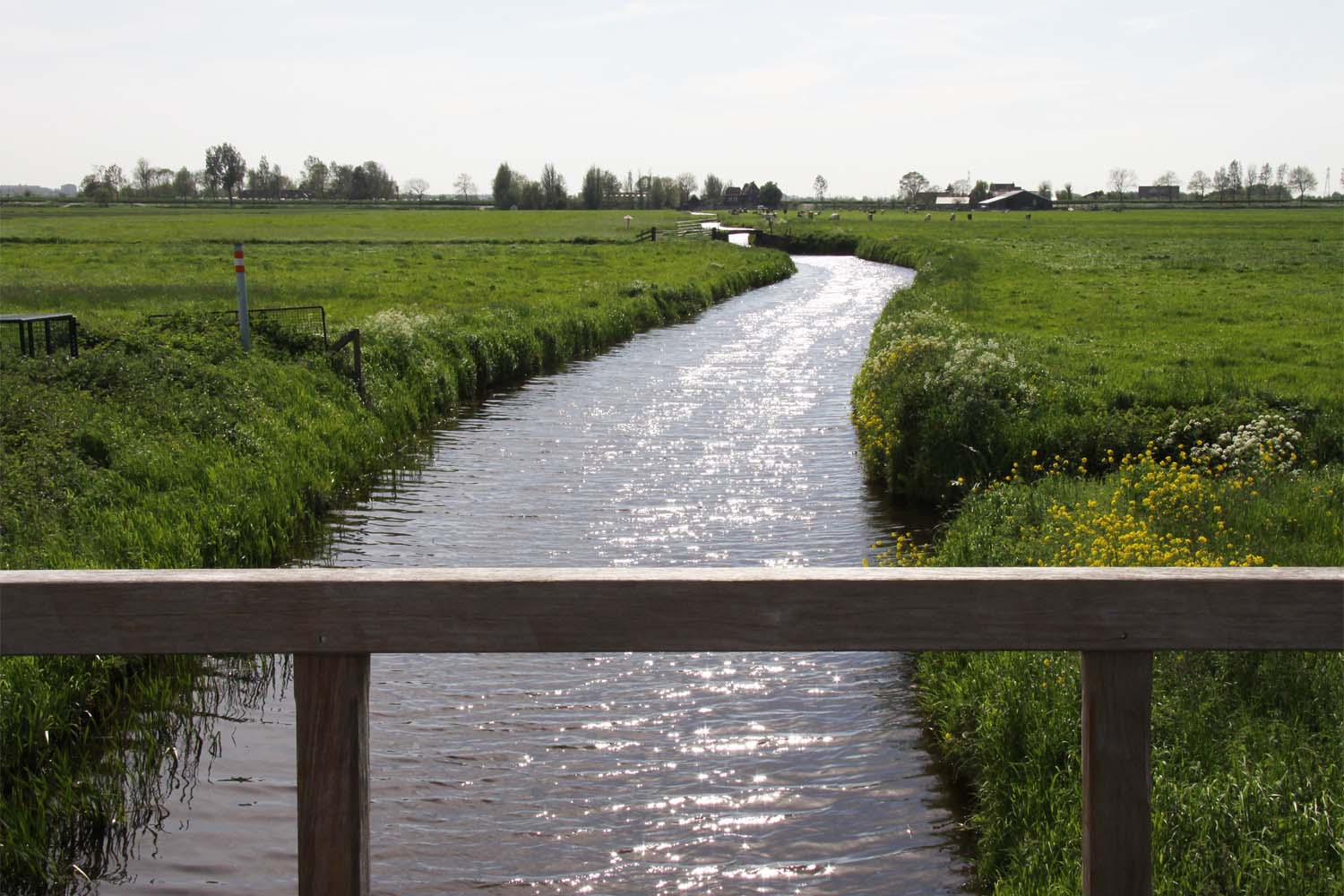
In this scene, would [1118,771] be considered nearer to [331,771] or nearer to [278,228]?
[331,771]

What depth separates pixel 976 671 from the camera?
27.3 ft

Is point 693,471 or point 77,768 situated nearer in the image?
point 77,768

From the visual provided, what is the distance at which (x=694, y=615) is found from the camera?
264cm

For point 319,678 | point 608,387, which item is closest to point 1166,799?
point 319,678

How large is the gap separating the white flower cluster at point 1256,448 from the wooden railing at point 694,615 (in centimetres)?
1022

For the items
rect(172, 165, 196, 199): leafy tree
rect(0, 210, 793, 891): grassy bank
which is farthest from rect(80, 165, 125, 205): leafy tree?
rect(0, 210, 793, 891): grassy bank

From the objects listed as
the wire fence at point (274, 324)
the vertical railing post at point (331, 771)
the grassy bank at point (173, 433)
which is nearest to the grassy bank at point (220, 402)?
the grassy bank at point (173, 433)

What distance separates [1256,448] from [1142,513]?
2.98m

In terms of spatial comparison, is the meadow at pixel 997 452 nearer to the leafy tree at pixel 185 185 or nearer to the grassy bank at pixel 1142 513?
the grassy bank at pixel 1142 513

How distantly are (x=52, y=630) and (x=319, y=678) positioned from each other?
0.59 meters

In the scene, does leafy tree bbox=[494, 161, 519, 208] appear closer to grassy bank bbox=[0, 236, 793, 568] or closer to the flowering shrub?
grassy bank bbox=[0, 236, 793, 568]

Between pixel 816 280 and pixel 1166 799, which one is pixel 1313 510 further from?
pixel 816 280

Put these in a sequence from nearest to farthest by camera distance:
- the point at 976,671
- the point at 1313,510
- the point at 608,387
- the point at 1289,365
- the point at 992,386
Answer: the point at 976,671
the point at 1313,510
the point at 992,386
the point at 1289,365
the point at 608,387

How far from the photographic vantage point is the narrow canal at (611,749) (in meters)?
6.87
